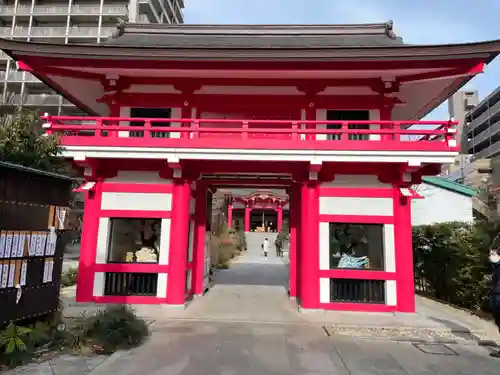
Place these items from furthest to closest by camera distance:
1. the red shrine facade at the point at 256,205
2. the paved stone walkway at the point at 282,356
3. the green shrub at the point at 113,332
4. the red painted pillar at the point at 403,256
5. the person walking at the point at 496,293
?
the red shrine facade at the point at 256,205 → the red painted pillar at the point at 403,256 → the person walking at the point at 496,293 → the green shrub at the point at 113,332 → the paved stone walkway at the point at 282,356

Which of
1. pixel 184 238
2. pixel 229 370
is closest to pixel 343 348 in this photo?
pixel 229 370

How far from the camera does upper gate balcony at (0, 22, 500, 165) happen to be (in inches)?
376

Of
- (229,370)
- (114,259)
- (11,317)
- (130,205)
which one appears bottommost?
(229,370)

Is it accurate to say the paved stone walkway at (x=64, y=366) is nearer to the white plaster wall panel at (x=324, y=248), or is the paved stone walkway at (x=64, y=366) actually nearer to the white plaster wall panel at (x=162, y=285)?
the white plaster wall panel at (x=162, y=285)

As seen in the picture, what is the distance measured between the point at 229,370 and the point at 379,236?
6.15m

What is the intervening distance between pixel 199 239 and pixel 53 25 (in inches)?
1978

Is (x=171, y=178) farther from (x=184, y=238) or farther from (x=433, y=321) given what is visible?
(x=433, y=321)

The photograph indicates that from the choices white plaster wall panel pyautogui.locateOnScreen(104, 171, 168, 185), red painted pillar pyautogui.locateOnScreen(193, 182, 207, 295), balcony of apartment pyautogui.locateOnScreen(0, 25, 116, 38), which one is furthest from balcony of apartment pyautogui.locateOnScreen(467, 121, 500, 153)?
white plaster wall panel pyautogui.locateOnScreen(104, 171, 168, 185)

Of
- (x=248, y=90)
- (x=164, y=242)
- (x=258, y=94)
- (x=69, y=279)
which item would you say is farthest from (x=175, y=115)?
(x=69, y=279)

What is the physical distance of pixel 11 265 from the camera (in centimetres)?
576

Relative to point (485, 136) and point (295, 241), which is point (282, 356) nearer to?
point (295, 241)

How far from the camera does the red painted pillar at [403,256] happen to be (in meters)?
9.71

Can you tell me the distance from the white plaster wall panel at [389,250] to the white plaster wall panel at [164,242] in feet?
19.8

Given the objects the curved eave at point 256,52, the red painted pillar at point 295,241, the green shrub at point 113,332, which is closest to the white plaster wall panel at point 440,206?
the red painted pillar at point 295,241
